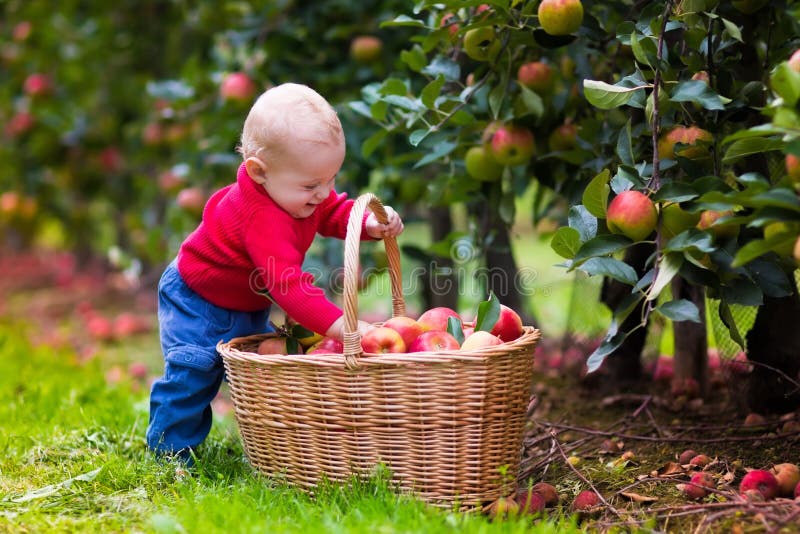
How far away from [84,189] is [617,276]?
4984mm

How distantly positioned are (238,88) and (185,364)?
4.98 ft

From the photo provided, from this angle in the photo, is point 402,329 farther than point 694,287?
No

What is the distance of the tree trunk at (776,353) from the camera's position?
2.30 metres

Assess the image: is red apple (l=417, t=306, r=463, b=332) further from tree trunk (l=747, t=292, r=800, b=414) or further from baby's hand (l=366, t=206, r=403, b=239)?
tree trunk (l=747, t=292, r=800, b=414)

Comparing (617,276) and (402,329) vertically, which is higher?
(617,276)

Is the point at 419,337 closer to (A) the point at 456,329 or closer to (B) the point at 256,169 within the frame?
(A) the point at 456,329

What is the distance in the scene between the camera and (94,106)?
598 cm

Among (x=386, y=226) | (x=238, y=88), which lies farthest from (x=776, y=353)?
(x=238, y=88)

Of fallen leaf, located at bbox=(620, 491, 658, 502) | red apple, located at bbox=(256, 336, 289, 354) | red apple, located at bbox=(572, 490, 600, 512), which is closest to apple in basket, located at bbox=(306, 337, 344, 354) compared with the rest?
red apple, located at bbox=(256, 336, 289, 354)

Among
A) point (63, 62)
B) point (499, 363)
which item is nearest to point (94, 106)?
point (63, 62)

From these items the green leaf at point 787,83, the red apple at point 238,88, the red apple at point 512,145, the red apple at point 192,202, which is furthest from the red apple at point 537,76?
the red apple at point 192,202

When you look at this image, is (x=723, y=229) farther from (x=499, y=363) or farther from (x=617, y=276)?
(x=499, y=363)

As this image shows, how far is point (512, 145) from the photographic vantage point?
246 cm

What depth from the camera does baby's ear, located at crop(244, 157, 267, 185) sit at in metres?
2.06
